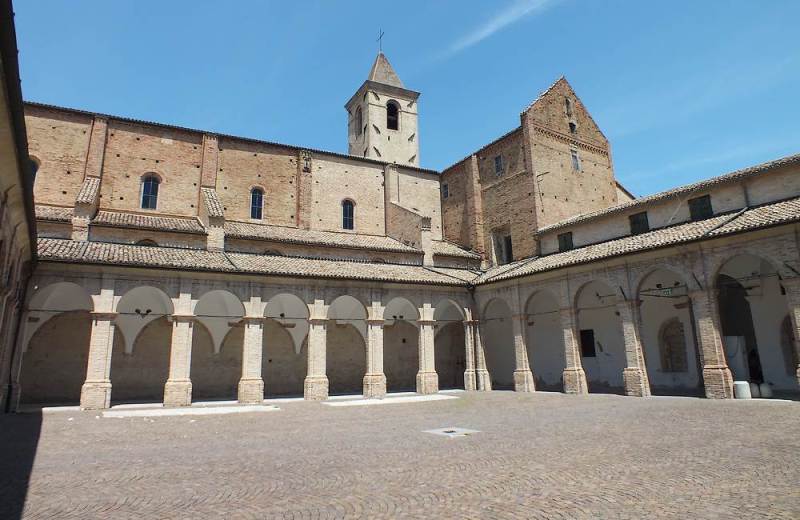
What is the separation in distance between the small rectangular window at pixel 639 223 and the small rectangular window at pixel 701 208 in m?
1.76

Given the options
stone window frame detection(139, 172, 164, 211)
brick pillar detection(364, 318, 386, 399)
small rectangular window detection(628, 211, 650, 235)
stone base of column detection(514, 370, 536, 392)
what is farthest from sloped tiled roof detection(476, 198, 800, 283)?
stone window frame detection(139, 172, 164, 211)

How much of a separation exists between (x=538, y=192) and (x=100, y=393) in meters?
21.0

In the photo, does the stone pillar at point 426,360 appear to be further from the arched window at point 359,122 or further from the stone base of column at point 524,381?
the arched window at point 359,122

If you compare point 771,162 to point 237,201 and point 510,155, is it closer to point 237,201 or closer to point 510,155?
point 510,155

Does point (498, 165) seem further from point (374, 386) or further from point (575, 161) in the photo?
point (374, 386)

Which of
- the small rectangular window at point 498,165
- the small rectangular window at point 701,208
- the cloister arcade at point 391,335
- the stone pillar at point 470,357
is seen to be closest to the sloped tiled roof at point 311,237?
the cloister arcade at point 391,335

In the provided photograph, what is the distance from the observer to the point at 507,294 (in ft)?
71.8

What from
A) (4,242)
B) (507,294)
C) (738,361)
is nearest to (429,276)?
(507,294)

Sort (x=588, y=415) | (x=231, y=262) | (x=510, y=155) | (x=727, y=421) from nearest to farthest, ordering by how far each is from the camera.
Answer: (x=727, y=421) → (x=588, y=415) → (x=231, y=262) → (x=510, y=155)

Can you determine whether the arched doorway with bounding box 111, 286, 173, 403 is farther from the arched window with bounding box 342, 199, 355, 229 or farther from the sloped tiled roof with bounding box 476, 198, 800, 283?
the sloped tiled roof with bounding box 476, 198, 800, 283

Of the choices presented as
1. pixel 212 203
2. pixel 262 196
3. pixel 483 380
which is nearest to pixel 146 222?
pixel 212 203

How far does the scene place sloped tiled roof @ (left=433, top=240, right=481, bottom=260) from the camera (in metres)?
27.0

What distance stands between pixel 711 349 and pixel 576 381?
16.1 feet

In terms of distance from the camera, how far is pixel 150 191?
23594 millimetres
